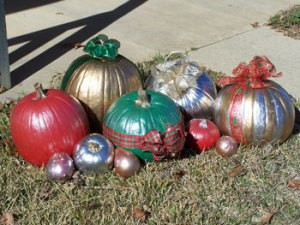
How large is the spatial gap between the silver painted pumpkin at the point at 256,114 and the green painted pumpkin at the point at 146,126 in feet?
1.42

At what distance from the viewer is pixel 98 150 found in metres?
3.91

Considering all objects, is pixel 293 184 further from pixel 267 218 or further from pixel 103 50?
pixel 103 50

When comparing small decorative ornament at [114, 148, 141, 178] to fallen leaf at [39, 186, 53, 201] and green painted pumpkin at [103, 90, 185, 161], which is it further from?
fallen leaf at [39, 186, 53, 201]

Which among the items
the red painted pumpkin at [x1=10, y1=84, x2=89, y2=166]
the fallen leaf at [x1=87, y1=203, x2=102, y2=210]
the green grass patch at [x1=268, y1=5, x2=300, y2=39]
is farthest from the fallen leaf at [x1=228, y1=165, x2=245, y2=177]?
the green grass patch at [x1=268, y1=5, x2=300, y2=39]

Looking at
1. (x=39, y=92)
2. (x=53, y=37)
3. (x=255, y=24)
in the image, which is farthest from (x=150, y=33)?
(x=39, y=92)

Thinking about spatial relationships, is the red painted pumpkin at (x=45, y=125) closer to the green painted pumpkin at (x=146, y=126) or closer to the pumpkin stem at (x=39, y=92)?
the pumpkin stem at (x=39, y=92)

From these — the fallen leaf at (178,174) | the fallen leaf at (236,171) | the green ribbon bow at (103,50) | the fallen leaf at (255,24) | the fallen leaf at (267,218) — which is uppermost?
the green ribbon bow at (103,50)

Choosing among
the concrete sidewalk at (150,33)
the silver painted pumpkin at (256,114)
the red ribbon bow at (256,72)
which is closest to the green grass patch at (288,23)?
the concrete sidewalk at (150,33)

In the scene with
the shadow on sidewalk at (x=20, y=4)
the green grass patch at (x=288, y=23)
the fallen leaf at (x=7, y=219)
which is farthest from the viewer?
the shadow on sidewalk at (x=20, y=4)

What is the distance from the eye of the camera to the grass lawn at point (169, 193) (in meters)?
3.58

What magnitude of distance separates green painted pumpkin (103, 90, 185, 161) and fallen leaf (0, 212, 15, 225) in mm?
928

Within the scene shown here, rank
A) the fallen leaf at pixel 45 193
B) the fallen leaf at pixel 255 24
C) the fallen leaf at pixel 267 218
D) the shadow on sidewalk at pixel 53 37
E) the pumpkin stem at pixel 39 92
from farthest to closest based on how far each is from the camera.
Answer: the fallen leaf at pixel 255 24, the shadow on sidewalk at pixel 53 37, the pumpkin stem at pixel 39 92, the fallen leaf at pixel 45 193, the fallen leaf at pixel 267 218

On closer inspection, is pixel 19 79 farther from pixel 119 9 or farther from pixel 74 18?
pixel 119 9

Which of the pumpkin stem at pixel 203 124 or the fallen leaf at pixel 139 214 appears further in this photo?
the pumpkin stem at pixel 203 124
